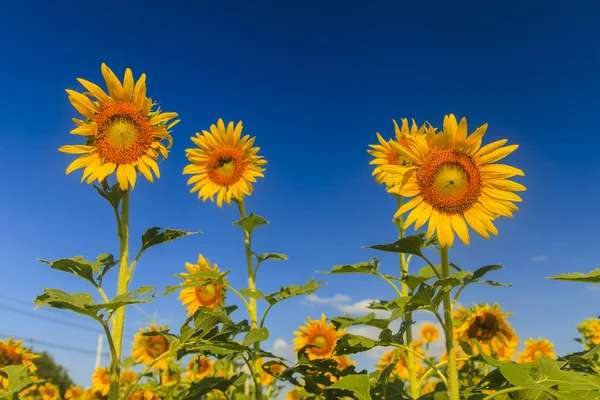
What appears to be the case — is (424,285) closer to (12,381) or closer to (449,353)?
(449,353)

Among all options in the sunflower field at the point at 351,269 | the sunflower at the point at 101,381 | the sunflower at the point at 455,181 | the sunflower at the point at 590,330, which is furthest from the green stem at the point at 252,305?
the sunflower at the point at 590,330

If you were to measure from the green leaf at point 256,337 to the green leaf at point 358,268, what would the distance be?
0.69m

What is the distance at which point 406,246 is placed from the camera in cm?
290

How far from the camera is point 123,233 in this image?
336 centimetres

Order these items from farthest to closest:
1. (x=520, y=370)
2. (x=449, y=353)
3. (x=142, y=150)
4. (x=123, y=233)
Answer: (x=142, y=150), (x=123, y=233), (x=449, y=353), (x=520, y=370)

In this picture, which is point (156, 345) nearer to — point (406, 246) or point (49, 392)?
point (49, 392)

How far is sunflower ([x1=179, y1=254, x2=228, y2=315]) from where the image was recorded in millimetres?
5125

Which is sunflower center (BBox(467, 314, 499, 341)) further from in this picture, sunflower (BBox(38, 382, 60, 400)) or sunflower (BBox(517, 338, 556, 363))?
sunflower (BBox(38, 382, 60, 400))

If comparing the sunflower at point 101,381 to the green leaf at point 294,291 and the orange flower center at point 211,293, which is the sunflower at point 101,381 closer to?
the orange flower center at point 211,293

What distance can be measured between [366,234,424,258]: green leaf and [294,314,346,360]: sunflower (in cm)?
342

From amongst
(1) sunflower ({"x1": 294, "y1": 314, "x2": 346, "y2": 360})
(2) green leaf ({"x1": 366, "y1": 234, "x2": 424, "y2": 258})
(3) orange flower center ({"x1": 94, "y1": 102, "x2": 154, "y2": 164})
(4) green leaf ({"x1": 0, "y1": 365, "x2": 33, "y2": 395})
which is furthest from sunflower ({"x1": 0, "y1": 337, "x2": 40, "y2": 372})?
(2) green leaf ({"x1": 366, "y1": 234, "x2": 424, "y2": 258})

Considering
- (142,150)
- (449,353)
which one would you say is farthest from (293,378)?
(142,150)

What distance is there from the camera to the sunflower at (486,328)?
5.12 meters

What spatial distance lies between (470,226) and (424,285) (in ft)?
2.22
